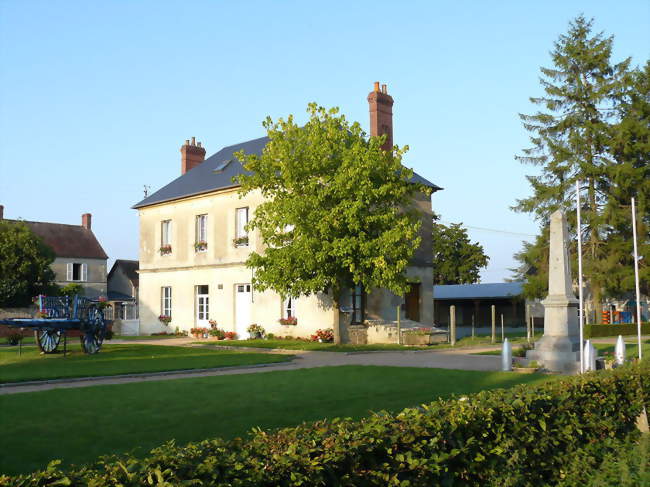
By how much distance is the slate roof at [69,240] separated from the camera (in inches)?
2092

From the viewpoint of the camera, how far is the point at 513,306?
154 ft

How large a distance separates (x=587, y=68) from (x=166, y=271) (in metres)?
27.3

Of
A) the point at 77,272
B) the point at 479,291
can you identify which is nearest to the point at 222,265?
the point at 479,291

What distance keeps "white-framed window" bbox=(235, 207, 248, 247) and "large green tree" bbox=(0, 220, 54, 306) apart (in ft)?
57.9

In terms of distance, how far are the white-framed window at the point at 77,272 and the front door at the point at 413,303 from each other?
33.1 meters

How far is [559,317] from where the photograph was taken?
1590cm

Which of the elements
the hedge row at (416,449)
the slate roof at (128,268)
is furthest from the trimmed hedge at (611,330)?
the slate roof at (128,268)

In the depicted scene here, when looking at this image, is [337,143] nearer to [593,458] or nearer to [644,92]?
[593,458]

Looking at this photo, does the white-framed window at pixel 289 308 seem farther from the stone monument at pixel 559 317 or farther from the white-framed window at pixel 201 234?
the stone monument at pixel 559 317

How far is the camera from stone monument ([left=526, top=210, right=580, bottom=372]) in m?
15.7

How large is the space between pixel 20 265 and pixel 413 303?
2519cm

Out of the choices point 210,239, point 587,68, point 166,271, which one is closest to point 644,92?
point 587,68

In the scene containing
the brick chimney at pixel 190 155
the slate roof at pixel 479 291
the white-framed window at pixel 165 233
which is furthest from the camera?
the slate roof at pixel 479 291

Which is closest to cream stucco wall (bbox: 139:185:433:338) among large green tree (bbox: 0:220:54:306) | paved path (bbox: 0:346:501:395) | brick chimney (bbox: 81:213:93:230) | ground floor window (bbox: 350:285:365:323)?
ground floor window (bbox: 350:285:365:323)
